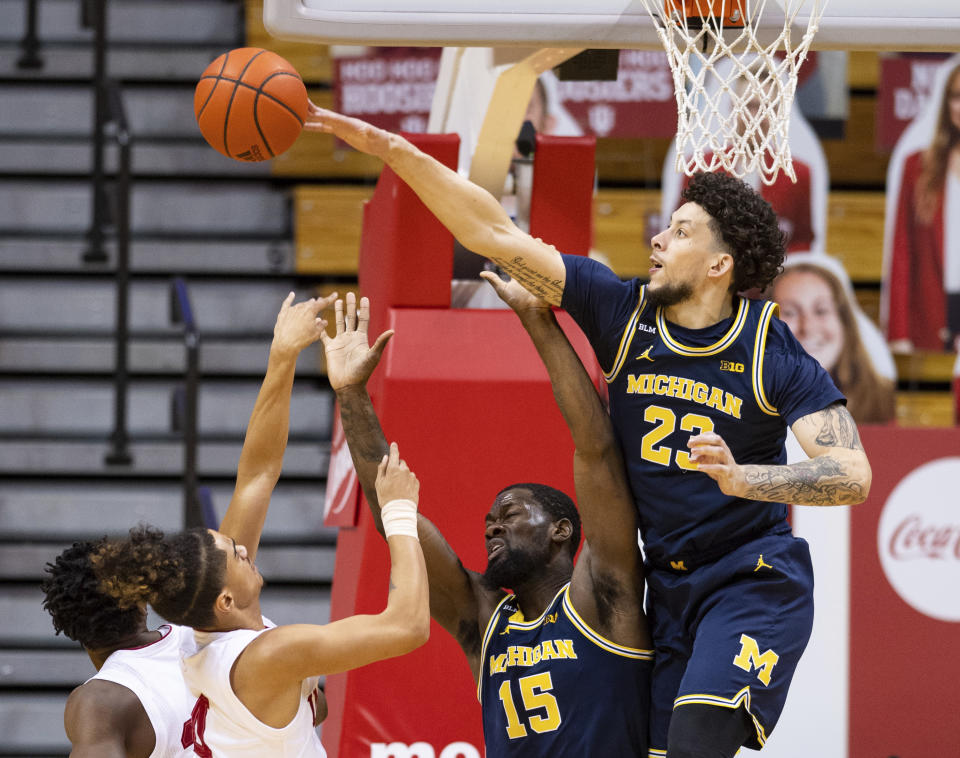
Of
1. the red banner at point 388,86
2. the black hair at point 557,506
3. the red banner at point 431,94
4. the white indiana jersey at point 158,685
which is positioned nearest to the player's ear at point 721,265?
the black hair at point 557,506

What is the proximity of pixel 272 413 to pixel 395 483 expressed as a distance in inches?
36.9

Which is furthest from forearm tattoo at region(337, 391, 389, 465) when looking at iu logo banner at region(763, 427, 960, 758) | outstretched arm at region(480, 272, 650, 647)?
iu logo banner at region(763, 427, 960, 758)

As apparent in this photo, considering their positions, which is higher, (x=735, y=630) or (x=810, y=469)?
(x=810, y=469)

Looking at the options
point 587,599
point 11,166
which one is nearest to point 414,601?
point 587,599

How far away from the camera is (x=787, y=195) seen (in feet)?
28.6

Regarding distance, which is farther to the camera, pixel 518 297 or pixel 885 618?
pixel 885 618

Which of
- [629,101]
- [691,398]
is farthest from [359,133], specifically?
[629,101]

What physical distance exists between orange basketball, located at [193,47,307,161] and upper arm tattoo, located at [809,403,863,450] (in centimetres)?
175

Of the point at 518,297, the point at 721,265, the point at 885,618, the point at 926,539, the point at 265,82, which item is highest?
the point at 265,82

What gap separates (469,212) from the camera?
3.78 m

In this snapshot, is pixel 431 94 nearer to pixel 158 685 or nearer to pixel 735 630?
pixel 158 685

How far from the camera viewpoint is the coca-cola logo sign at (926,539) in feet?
18.7

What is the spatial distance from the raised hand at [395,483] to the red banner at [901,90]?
21.7ft

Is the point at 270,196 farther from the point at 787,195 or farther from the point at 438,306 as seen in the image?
the point at 438,306
